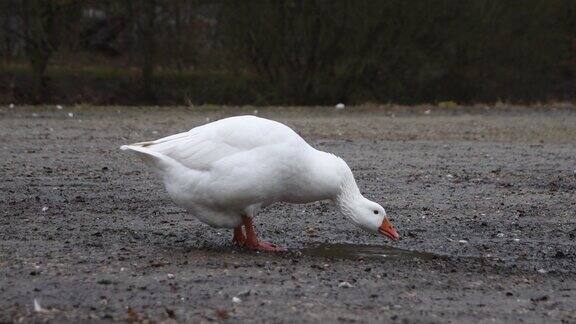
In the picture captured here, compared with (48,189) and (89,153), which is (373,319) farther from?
(89,153)

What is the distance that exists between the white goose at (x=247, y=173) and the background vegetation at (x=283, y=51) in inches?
722

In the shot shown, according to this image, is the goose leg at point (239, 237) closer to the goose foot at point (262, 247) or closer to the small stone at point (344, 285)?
the goose foot at point (262, 247)

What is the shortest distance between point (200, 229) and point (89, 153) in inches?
231

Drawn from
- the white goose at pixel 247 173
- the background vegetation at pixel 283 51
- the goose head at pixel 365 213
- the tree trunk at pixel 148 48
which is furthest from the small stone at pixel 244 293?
the tree trunk at pixel 148 48

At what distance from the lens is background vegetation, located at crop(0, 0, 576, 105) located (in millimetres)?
26359

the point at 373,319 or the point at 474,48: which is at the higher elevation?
the point at 373,319

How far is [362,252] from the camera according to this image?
8.35 metres

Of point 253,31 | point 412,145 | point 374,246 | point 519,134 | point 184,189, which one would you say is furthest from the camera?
point 253,31

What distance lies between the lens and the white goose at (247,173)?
777 centimetres

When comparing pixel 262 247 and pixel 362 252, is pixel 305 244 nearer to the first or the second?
pixel 362 252

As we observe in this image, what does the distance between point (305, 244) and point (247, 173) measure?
1.12m

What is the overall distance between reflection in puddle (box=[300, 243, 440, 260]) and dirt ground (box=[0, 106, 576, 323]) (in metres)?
0.06

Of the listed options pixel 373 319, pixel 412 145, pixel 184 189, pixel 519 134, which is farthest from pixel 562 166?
pixel 373 319

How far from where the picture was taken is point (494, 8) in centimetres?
2719
